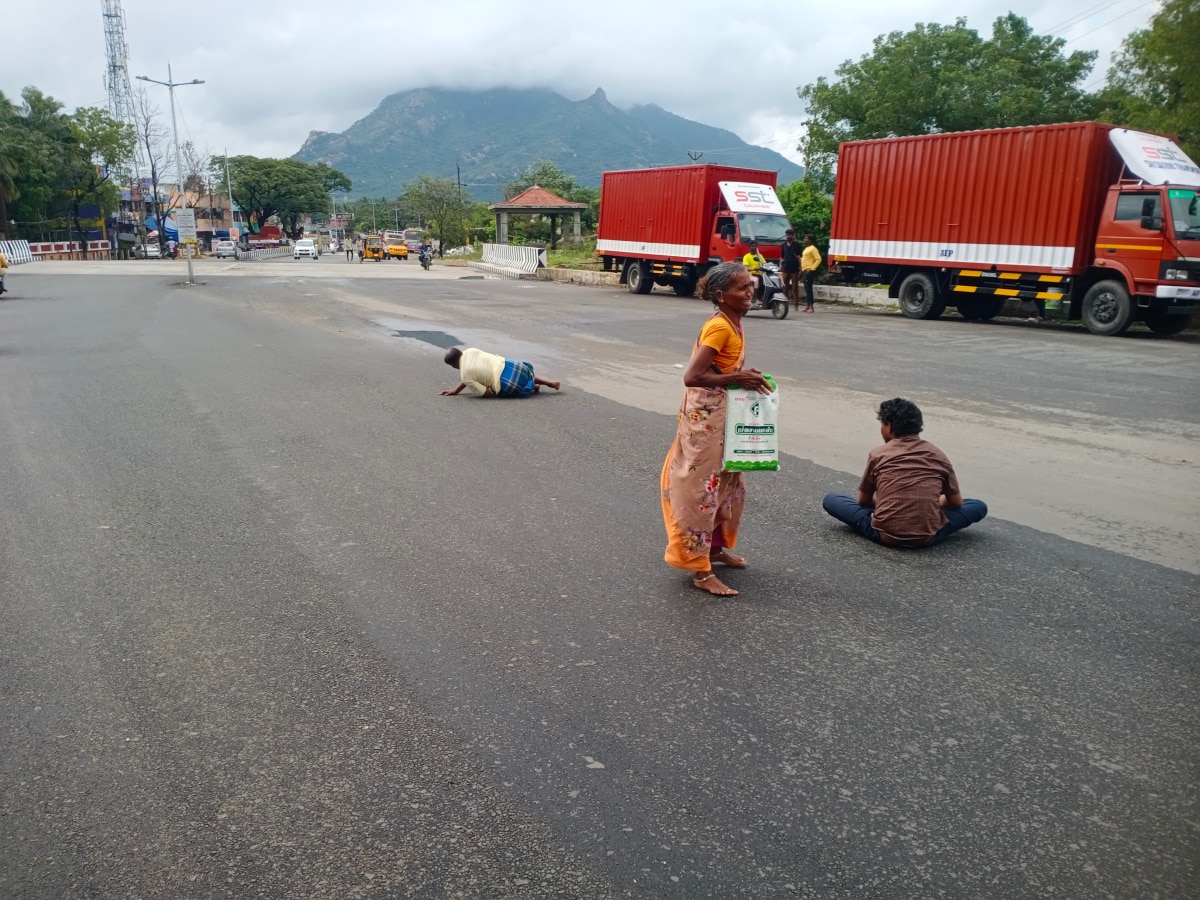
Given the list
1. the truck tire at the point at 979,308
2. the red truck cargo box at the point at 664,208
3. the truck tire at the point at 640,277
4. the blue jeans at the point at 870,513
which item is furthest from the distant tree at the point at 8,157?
the blue jeans at the point at 870,513

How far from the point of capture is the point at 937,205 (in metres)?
19.4

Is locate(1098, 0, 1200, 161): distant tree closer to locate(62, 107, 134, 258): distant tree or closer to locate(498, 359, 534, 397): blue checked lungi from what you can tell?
locate(498, 359, 534, 397): blue checked lungi

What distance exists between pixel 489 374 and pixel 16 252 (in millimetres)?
Result: 46133

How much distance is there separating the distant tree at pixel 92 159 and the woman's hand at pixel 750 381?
2701 inches

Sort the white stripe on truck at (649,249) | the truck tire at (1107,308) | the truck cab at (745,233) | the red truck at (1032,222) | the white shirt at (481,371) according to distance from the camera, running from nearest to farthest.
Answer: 1. the white shirt at (481,371)
2. the red truck at (1032,222)
3. the truck tire at (1107,308)
4. the truck cab at (745,233)
5. the white stripe on truck at (649,249)

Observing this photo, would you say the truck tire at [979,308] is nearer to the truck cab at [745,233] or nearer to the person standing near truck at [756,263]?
the person standing near truck at [756,263]

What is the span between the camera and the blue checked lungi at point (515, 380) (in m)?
9.37

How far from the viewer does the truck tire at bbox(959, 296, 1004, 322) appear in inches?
788

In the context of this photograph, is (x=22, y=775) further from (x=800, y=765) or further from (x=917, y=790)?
(x=917, y=790)

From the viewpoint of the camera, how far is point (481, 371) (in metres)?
9.31

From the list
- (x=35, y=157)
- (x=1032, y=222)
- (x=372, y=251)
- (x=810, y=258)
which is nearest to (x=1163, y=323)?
(x=1032, y=222)

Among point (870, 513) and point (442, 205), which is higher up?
point (442, 205)

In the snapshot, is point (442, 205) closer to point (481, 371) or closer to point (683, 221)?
point (683, 221)

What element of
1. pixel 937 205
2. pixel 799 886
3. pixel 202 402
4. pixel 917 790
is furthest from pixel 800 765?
pixel 937 205
